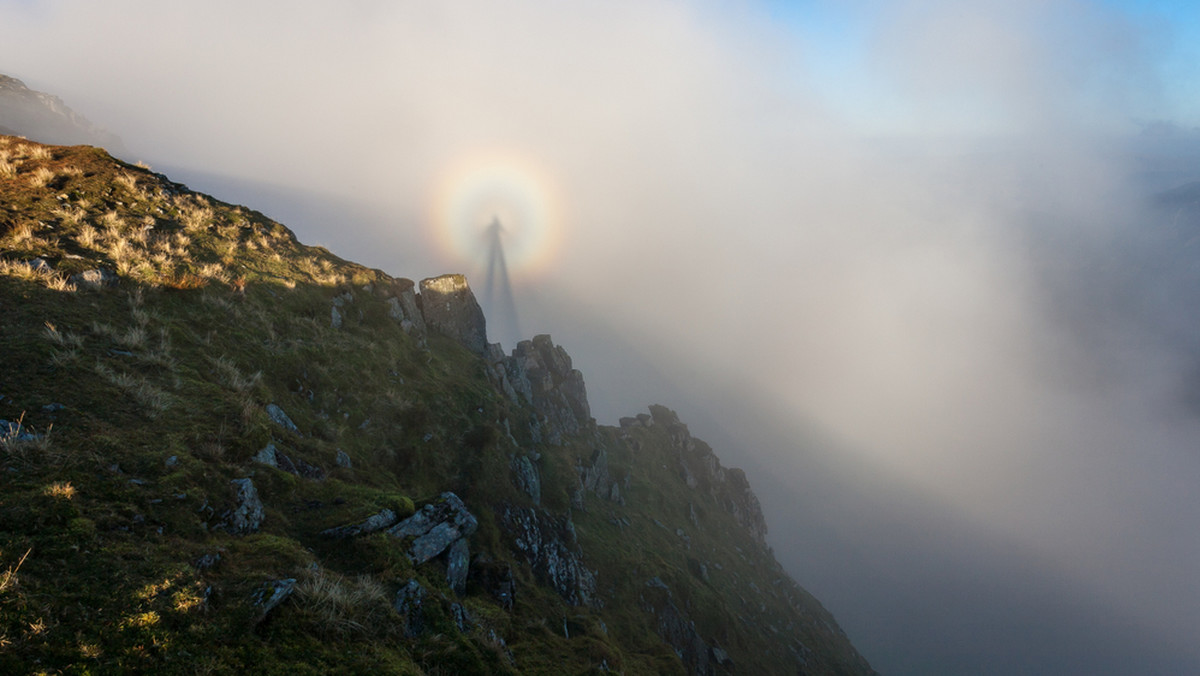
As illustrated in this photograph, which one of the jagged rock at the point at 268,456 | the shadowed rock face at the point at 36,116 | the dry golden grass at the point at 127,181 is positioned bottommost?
the shadowed rock face at the point at 36,116

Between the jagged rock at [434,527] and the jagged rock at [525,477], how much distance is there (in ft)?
48.4

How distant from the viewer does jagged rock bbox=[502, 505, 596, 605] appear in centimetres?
2525

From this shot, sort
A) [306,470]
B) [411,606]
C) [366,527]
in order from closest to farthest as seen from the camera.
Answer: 1. [411,606]
2. [366,527]
3. [306,470]

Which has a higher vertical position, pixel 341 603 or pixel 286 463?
pixel 341 603

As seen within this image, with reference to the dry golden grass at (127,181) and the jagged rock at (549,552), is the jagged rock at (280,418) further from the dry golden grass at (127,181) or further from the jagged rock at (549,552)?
the dry golden grass at (127,181)

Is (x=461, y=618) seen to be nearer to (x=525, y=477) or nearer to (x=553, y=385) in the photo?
(x=525, y=477)

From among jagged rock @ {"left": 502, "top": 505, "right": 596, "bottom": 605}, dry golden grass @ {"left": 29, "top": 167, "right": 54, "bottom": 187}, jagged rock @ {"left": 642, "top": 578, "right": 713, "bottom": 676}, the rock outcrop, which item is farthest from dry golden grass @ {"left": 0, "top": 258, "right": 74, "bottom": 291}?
the rock outcrop

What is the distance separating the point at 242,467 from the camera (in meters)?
11.1

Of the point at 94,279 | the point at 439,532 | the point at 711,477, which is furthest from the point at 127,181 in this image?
the point at 711,477

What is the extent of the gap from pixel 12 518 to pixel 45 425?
3722 millimetres

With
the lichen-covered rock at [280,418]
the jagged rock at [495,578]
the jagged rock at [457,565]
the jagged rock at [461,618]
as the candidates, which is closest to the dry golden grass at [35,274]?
the lichen-covered rock at [280,418]

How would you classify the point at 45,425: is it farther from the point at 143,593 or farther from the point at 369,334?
the point at 369,334

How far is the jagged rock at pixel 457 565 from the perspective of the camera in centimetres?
1348

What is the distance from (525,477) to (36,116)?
24026cm
